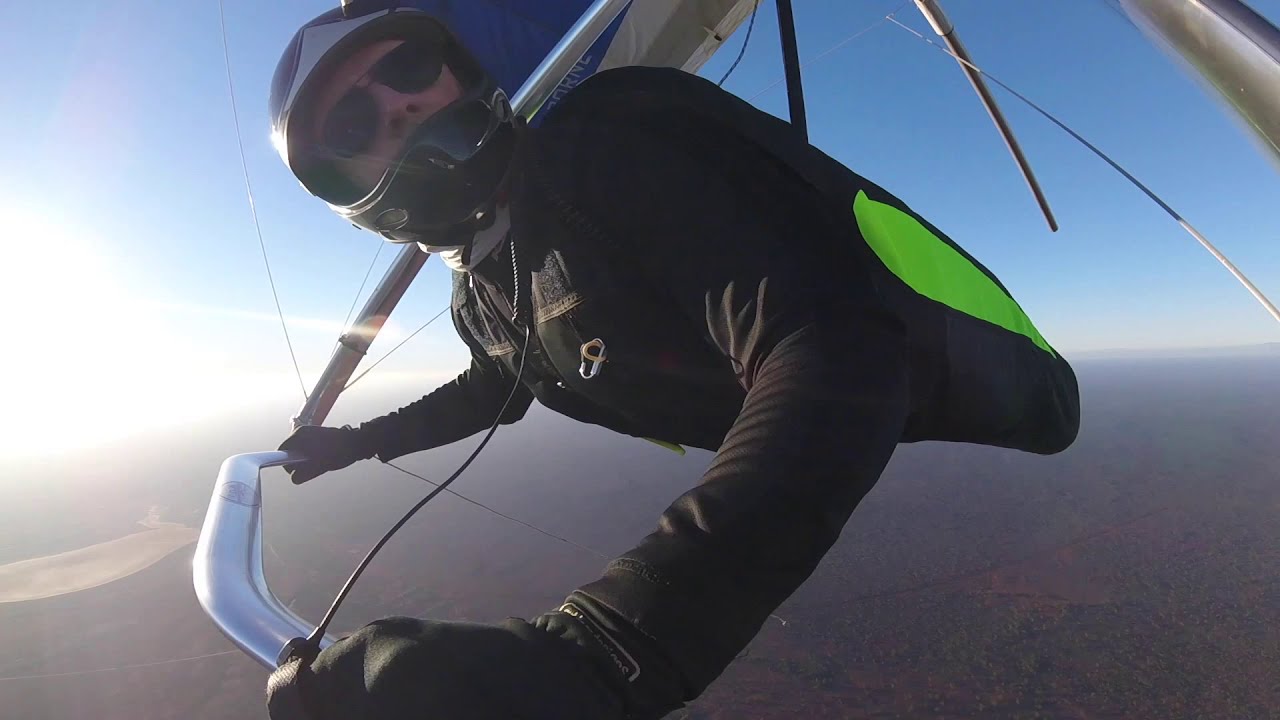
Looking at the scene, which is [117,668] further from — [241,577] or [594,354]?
[594,354]

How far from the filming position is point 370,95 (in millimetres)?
1092

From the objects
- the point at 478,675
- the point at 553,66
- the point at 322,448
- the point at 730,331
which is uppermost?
the point at 553,66

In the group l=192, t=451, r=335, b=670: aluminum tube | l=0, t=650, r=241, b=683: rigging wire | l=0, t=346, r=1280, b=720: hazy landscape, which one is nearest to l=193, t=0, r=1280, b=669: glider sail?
l=192, t=451, r=335, b=670: aluminum tube

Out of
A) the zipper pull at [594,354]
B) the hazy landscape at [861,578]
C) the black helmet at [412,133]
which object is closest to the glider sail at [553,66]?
the zipper pull at [594,354]

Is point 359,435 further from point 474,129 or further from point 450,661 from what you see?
point 450,661

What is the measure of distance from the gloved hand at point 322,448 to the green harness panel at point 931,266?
167 cm

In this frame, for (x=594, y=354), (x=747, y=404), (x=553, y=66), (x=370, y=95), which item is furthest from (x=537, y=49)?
(x=747, y=404)

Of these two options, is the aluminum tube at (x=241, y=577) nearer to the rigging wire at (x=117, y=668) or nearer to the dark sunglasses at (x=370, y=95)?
the dark sunglasses at (x=370, y=95)

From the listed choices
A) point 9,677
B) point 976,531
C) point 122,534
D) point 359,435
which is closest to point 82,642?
point 9,677

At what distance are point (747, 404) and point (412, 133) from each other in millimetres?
810

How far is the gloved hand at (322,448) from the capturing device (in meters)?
1.77

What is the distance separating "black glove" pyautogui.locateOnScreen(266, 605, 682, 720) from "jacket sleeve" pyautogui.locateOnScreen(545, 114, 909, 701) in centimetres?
3

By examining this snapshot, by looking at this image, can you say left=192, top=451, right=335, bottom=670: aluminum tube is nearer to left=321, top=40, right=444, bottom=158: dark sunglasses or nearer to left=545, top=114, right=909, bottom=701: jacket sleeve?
left=545, top=114, right=909, bottom=701: jacket sleeve

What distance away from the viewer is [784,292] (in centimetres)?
66
